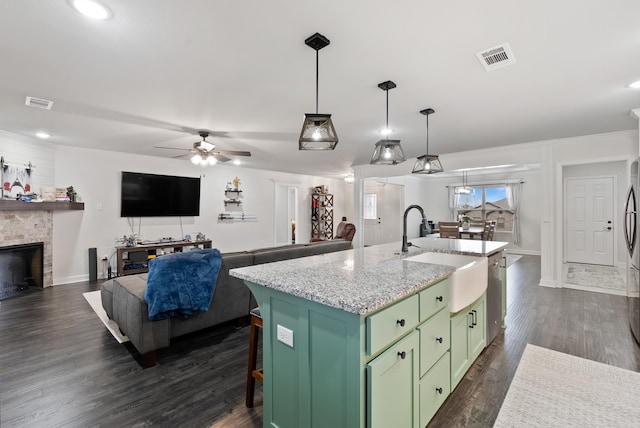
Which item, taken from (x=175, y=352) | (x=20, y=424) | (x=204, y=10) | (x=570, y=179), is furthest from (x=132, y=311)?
(x=570, y=179)

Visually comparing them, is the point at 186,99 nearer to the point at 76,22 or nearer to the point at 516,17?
the point at 76,22

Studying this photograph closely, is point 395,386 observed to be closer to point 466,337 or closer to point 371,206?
point 466,337

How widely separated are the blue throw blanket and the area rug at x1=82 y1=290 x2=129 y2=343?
86 centimetres

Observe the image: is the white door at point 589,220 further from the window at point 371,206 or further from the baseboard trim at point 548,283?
the window at point 371,206

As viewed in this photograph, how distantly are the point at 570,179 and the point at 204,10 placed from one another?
8140 mm

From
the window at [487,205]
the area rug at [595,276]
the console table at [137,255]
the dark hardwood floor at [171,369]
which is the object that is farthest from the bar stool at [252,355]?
the window at [487,205]

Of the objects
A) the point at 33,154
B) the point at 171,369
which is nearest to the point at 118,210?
the point at 33,154

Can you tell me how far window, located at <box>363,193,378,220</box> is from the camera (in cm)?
968

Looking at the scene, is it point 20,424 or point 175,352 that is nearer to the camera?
point 20,424

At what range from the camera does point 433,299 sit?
1.68 metres

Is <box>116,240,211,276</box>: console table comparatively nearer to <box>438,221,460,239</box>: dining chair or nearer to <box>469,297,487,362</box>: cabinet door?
<box>469,297,487,362</box>: cabinet door

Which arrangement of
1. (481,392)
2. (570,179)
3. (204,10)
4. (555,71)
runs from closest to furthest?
(204,10) → (481,392) → (555,71) → (570,179)

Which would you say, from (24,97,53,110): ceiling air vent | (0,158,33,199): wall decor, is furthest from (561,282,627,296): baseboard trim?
(0,158,33,199): wall decor

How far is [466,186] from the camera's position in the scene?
29.9 feet
